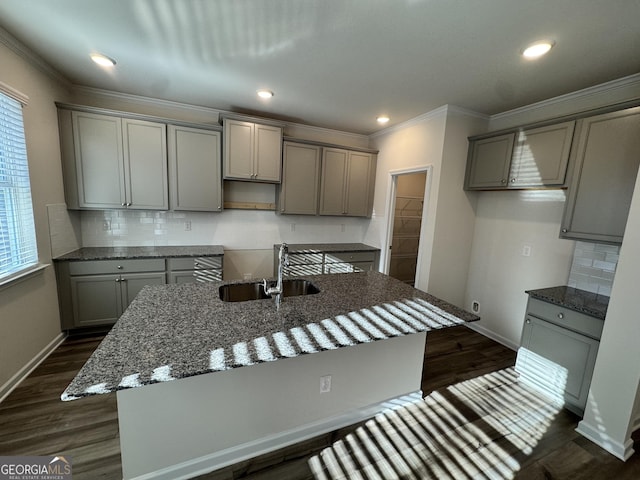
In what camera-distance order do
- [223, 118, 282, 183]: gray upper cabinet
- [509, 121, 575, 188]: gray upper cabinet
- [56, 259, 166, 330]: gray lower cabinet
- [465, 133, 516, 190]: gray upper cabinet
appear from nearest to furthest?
[509, 121, 575, 188]: gray upper cabinet < [56, 259, 166, 330]: gray lower cabinet < [465, 133, 516, 190]: gray upper cabinet < [223, 118, 282, 183]: gray upper cabinet

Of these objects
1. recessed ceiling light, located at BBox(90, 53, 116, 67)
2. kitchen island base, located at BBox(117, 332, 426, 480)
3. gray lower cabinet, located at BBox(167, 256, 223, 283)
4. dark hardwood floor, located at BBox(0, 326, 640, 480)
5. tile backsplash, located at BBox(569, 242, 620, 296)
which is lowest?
dark hardwood floor, located at BBox(0, 326, 640, 480)

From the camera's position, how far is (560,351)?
2.11 m

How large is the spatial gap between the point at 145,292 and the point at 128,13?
1785mm

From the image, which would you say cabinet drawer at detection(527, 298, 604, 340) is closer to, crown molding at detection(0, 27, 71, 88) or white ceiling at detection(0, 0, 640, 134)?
white ceiling at detection(0, 0, 640, 134)

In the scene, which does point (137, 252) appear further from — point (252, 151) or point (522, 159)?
point (522, 159)

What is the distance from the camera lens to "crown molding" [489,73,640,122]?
2.13 m

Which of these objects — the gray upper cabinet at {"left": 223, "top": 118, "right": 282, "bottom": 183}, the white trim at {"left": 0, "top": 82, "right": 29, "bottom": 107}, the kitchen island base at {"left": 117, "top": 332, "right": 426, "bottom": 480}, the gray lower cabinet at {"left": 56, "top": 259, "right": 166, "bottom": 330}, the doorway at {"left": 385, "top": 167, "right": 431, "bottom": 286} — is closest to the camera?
the kitchen island base at {"left": 117, "top": 332, "right": 426, "bottom": 480}

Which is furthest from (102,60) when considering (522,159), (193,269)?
(522,159)

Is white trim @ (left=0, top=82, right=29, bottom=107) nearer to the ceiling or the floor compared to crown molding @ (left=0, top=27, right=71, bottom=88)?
nearer to the floor

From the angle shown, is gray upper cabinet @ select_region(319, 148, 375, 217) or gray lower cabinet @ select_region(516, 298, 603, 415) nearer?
gray lower cabinet @ select_region(516, 298, 603, 415)

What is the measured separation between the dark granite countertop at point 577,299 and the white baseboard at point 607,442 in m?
0.75

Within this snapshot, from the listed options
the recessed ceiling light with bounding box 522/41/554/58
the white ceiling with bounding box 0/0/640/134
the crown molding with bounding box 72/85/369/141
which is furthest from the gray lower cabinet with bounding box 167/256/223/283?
the recessed ceiling light with bounding box 522/41/554/58

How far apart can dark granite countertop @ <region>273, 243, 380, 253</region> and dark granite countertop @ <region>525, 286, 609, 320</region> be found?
2085mm

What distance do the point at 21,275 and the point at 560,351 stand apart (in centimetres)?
430
